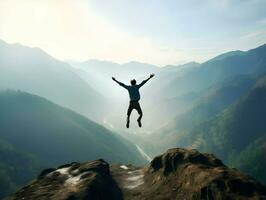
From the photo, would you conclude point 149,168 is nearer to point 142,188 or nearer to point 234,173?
point 142,188

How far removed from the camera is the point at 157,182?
50781mm

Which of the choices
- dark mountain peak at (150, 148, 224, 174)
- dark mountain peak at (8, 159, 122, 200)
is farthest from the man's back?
dark mountain peak at (150, 148, 224, 174)

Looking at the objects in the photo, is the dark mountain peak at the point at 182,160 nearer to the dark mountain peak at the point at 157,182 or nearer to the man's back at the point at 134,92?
the dark mountain peak at the point at 157,182

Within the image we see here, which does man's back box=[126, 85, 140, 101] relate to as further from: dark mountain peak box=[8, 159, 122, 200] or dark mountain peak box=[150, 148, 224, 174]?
dark mountain peak box=[150, 148, 224, 174]

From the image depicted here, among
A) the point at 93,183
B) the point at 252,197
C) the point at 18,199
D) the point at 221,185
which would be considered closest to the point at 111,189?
the point at 93,183

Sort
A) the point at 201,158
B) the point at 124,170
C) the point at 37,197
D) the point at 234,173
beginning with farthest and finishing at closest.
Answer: the point at 124,170
the point at 201,158
the point at 37,197
the point at 234,173

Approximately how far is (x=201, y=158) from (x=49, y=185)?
24213 mm

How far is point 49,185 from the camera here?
171 feet

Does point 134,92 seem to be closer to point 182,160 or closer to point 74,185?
point 182,160

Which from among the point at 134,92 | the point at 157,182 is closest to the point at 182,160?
the point at 157,182

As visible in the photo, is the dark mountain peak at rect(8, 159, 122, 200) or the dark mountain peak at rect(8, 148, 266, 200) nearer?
the dark mountain peak at rect(8, 148, 266, 200)

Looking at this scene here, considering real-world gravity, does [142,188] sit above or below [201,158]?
below

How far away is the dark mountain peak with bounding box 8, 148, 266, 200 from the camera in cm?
3734

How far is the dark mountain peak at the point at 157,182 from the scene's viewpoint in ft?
123
